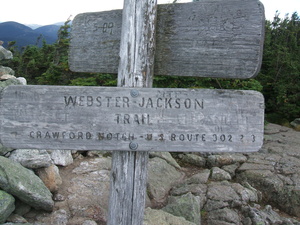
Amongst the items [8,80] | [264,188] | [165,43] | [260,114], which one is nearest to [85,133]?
[165,43]

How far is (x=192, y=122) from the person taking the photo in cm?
186

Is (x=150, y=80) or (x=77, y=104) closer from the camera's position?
(x=77, y=104)

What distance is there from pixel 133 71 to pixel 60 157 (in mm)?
4247

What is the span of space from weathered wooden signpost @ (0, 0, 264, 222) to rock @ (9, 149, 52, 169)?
3006 millimetres

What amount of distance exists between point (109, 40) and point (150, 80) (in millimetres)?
478

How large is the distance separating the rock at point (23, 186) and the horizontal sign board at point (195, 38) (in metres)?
2.59

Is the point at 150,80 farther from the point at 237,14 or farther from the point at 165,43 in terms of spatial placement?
the point at 237,14

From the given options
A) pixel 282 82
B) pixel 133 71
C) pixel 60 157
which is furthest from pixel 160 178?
pixel 282 82

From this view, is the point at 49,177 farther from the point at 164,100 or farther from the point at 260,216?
the point at 260,216

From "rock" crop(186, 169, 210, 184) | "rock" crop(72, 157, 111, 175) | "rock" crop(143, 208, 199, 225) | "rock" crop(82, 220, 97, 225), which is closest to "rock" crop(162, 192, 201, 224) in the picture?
"rock" crop(143, 208, 199, 225)

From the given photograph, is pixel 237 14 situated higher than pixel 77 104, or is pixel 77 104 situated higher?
pixel 237 14

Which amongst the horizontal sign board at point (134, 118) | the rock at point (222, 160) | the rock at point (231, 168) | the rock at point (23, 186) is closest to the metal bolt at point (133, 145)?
the horizontal sign board at point (134, 118)

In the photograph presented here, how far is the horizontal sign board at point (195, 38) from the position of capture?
185 centimetres

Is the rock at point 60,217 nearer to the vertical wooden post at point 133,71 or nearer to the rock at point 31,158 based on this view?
the rock at point 31,158
